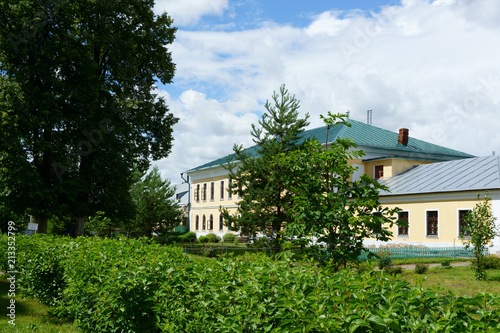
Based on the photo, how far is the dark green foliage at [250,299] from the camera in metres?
2.55

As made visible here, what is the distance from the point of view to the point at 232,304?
3471 millimetres

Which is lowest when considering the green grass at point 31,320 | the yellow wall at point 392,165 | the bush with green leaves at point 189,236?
the bush with green leaves at point 189,236

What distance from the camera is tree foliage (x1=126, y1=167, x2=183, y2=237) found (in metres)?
29.6

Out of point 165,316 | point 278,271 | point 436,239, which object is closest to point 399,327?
point 278,271

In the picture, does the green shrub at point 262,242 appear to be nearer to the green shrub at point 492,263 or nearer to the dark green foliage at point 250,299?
the green shrub at point 492,263

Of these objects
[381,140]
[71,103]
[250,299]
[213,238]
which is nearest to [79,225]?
[71,103]

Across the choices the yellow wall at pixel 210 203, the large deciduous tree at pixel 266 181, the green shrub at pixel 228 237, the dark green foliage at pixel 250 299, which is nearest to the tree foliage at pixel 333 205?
the dark green foliage at pixel 250 299

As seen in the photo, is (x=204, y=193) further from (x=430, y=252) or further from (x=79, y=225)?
(x=430, y=252)

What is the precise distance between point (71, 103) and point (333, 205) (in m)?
17.5

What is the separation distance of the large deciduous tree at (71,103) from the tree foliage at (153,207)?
6.77 meters

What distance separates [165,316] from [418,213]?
2659cm

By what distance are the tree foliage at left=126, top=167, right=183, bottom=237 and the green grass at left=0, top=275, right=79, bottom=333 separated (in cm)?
1950

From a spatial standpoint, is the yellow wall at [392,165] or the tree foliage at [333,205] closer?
the tree foliage at [333,205]

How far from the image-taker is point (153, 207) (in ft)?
98.5
